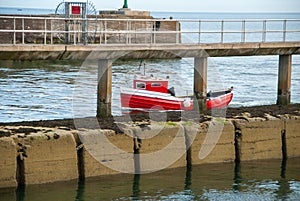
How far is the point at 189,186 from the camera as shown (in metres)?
18.9

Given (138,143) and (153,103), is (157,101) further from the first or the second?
(138,143)

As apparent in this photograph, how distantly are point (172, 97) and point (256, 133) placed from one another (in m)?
9.01

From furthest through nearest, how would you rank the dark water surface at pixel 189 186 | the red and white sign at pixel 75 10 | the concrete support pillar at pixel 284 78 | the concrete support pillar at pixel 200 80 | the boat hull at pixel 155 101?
the concrete support pillar at pixel 284 78, the concrete support pillar at pixel 200 80, the boat hull at pixel 155 101, the red and white sign at pixel 75 10, the dark water surface at pixel 189 186

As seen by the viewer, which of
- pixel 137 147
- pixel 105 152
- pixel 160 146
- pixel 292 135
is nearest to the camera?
pixel 105 152

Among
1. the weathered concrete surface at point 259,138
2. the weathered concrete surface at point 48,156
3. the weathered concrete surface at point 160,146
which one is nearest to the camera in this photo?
the weathered concrete surface at point 48,156

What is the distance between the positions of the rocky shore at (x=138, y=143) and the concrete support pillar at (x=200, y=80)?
22.0 ft

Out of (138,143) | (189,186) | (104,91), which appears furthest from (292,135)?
(104,91)

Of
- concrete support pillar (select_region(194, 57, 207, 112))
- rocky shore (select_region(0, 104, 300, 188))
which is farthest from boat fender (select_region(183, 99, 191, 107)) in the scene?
rocky shore (select_region(0, 104, 300, 188))

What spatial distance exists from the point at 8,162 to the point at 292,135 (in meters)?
8.64

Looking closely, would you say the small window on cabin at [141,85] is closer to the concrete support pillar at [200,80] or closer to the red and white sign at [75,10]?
the concrete support pillar at [200,80]

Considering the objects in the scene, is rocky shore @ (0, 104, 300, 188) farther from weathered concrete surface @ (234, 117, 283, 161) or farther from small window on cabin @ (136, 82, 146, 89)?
small window on cabin @ (136, 82, 146, 89)

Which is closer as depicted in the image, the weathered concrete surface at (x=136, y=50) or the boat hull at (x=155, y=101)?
the weathered concrete surface at (x=136, y=50)

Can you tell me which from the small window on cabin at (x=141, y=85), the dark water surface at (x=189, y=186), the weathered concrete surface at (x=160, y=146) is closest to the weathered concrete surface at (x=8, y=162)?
the dark water surface at (x=189, y=186)

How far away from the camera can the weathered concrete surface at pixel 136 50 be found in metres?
23.6
